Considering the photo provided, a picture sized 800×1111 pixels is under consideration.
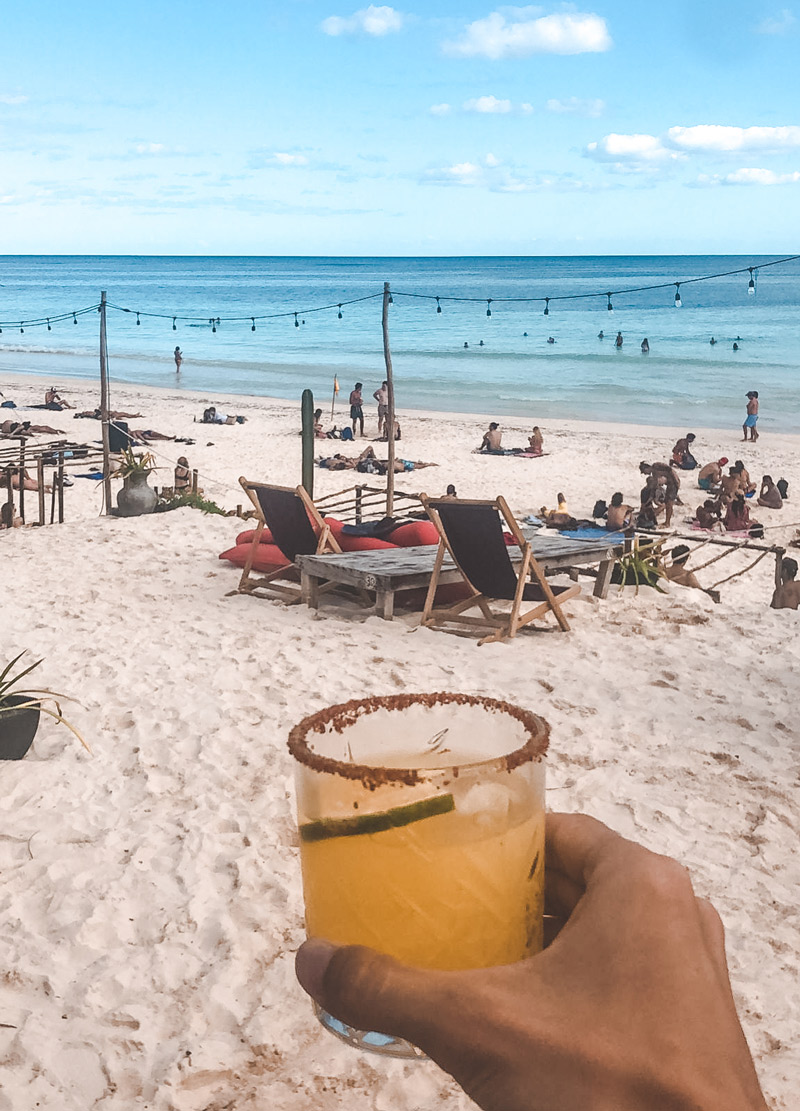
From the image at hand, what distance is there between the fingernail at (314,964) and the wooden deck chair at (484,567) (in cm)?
530

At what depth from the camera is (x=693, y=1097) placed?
0.65 meters

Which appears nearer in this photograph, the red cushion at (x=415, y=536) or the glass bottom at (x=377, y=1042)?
the glass bottom at (x=377, y=1042)

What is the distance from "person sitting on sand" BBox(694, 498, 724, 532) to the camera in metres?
12.1

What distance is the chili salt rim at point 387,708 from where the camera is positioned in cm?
70

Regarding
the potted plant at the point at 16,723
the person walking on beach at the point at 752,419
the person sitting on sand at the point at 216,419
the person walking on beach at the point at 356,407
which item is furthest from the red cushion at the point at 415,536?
the person sitting on sand at the point at 216,419

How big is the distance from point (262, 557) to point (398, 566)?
150 cm

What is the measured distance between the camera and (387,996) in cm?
69

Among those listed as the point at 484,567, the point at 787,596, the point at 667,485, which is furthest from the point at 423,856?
the point at 667,485

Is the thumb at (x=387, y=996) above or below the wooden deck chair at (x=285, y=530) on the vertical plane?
above

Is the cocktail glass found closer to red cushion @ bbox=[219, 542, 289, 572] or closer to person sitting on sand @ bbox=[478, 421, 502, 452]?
red cushion @ bbox=[219, 542, 289, 572]

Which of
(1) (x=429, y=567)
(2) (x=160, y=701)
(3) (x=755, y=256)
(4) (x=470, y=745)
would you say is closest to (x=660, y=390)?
(1) (x=429, y=567)

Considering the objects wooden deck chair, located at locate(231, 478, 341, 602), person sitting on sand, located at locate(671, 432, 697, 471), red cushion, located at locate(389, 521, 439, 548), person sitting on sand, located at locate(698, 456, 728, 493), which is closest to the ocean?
person sitting on sand, located at locate(671, 432, 697, 471)

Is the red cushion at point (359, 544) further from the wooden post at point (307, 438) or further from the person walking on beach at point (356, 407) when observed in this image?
the person walking on beach at point (356, 407)

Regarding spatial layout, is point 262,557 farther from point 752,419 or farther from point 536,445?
point 752,419
